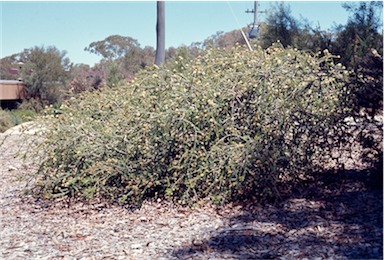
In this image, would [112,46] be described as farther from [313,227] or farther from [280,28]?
[313,227]

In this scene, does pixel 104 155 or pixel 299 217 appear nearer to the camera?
pixel 299 217

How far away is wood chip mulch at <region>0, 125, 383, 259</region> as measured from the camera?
4.34m

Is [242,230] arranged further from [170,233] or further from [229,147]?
[229,147]

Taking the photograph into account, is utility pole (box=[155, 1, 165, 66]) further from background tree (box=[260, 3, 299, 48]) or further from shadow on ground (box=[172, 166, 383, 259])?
shadow on ground (box=[172, 166, 383, 259])

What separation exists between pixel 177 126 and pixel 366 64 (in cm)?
195

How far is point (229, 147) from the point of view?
18.3 feet

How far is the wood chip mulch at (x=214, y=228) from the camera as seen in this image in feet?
14.3

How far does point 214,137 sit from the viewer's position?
5891 mm

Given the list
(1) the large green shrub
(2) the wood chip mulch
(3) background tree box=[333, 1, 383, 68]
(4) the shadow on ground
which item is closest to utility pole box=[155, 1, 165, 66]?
(3) background tree box=[333, 1, 383, 68]

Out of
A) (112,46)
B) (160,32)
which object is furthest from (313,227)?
(112,46)

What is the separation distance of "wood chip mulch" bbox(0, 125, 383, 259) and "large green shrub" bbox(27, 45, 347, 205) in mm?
230

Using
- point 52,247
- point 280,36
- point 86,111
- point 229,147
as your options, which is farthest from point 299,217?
point 280,36

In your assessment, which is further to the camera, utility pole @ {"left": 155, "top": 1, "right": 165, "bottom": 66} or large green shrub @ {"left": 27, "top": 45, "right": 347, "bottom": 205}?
utility pole @ {"left": 155, "top": 1, "right": 165, "bottom": 66}

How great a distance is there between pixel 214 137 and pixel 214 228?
1.23m
